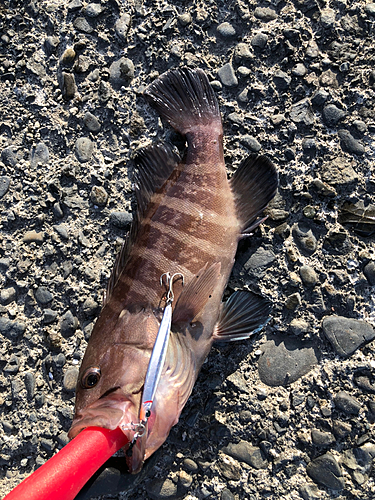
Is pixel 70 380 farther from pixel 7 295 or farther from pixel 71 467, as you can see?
pixel 71 467

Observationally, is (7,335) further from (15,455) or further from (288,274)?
(288,274)

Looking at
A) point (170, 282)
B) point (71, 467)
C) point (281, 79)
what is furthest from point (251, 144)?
point (71, 467)

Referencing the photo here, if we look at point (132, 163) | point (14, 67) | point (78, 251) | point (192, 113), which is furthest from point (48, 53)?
point (78, 251)

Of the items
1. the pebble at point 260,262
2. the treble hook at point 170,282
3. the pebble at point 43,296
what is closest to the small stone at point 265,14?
the pebble at point 260,262

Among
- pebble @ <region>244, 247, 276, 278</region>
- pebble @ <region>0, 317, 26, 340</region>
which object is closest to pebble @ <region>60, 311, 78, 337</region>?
pebble @ <region>0, 317, 26, 340</region>

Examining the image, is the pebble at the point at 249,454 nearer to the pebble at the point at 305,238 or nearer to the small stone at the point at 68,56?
the pebble at the point at 305,238
